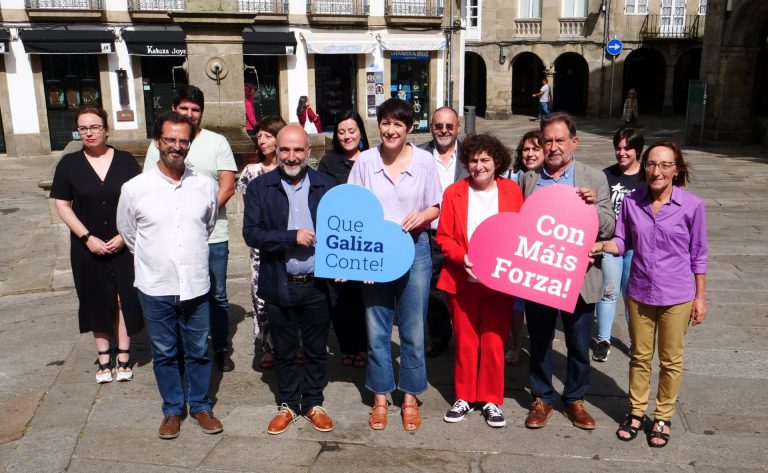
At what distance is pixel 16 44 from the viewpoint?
21438 millimetres

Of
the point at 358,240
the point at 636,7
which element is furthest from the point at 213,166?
the point at 636,7

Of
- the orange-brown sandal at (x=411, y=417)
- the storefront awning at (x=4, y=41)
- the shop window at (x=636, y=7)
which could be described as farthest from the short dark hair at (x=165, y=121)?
the shop window at (x=636, y=7)

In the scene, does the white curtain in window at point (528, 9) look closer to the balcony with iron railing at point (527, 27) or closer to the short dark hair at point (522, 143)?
the balcony with iron railing at point (527, 27)

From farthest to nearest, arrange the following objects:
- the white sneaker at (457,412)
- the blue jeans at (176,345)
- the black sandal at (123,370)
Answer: the black sandal at (123,370) → the white sneaker at (457,412) → the blue jeans at (176,345)

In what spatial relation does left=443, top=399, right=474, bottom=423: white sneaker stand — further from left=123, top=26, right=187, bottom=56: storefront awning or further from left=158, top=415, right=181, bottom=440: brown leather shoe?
left=123, top=26, right=187, bottom=56: storefront awning

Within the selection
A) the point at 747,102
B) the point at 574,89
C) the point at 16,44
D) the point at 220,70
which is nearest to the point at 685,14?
the point at 574,89

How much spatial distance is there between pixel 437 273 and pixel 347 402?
3.99 ft

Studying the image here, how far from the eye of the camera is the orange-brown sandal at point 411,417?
4.62 m

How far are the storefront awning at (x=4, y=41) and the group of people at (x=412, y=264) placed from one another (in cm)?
1852

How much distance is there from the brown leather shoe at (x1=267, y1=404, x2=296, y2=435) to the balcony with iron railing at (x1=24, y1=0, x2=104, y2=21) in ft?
67.5

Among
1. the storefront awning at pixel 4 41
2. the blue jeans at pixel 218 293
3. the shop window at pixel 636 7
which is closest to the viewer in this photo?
the blue jeans at pixel 218 293

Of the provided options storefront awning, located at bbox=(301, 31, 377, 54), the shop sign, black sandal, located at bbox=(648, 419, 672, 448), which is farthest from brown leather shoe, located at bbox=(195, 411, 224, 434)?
the shop sign

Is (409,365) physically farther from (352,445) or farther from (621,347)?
(621,347)

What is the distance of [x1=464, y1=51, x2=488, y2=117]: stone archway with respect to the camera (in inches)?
1443
